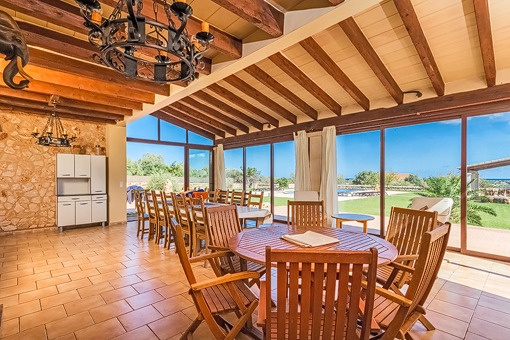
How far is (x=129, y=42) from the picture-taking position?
61.7 inches

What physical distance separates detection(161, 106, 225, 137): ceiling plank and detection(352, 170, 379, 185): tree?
4.50 metres

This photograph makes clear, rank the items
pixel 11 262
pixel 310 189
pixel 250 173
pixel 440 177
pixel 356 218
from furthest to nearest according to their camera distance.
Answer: pixel 250 173
pixel 310 189
pixel 440 177
pixel 356 218
pixel 11 262

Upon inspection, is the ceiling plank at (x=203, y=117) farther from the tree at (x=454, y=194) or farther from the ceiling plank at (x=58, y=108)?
the tree at (x=454, y=194)

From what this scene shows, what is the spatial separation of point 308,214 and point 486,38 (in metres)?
2.81

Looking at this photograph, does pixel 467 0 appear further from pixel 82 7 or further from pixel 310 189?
pixel 310 189

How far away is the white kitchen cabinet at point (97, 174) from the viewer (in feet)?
20.2

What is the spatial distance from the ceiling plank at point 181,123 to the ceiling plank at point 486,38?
6.94 metres

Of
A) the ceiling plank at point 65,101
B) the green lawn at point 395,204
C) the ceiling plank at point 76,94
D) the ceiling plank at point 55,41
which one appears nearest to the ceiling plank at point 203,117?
the ceiling plank at point 65,101

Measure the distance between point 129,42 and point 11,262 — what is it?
4099 millimetres

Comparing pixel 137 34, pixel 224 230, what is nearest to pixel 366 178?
pixel 224 230

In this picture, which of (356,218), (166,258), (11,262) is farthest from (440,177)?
(11,262)

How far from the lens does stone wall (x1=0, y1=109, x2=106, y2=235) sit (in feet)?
17.9

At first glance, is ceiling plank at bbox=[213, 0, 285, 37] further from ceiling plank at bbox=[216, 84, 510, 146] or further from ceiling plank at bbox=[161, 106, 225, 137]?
ceiling plank at bbox=[161, 106, 225, 137]

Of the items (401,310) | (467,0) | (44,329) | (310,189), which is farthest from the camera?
(310,189)
